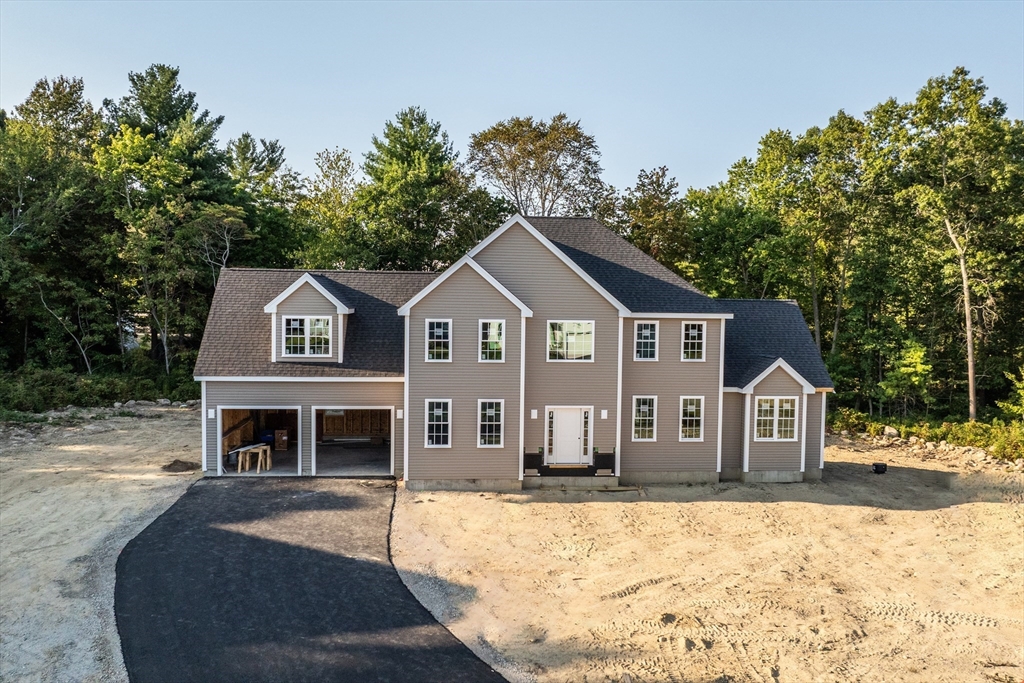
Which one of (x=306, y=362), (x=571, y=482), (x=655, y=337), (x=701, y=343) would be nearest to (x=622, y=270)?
(x=655, y=337)

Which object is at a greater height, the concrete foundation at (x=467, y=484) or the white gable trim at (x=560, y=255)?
the white gable trim at (x=560, y=255)

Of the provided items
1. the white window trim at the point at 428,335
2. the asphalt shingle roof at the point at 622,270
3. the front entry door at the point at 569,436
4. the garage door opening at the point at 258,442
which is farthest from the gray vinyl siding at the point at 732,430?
the garage door opening at the point at 258,442

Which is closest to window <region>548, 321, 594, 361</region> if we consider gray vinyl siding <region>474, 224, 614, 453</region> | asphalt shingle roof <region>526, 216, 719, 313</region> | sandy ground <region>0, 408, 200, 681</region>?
gray vinyl siding <region>474, 224, 614, 453</region>

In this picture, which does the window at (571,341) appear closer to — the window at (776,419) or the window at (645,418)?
the window at (645,418)

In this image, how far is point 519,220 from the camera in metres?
18.6

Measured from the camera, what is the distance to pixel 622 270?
20.3 m

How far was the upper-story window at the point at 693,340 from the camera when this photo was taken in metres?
19.5

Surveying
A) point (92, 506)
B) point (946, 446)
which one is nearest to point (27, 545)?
point (92, 506)

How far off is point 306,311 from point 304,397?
110 inches

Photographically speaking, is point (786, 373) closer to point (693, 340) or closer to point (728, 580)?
point (693, 340)

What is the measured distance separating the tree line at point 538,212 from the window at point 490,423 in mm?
18800

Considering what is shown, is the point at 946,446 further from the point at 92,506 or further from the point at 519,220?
the point at 92,506

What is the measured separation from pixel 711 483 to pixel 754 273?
1956cm

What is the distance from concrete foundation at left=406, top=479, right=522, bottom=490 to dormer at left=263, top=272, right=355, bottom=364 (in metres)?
4.92
